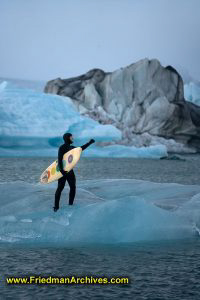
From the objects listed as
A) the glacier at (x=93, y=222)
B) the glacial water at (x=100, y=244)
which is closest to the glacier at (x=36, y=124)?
the glacial water at (x=100, y=244)

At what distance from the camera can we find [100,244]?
9.56m

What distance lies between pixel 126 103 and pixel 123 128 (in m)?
11.5

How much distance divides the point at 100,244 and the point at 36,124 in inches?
1399

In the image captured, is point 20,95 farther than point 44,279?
Yes

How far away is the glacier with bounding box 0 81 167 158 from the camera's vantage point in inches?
1709

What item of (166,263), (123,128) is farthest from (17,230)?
(123,128)

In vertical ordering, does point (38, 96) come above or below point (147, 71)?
below

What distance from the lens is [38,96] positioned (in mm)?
44469

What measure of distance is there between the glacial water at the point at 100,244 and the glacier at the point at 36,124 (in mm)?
31624

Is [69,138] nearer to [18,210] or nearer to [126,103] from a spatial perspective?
[18,210]

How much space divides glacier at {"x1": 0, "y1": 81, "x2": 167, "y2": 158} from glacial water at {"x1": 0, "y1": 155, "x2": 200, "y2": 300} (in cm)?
3162

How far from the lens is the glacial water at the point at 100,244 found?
282 inches

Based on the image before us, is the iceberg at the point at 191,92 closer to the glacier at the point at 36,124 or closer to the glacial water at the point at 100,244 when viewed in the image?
the glacier at the point at 36,124

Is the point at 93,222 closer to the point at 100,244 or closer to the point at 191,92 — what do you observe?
the point at 100,244
